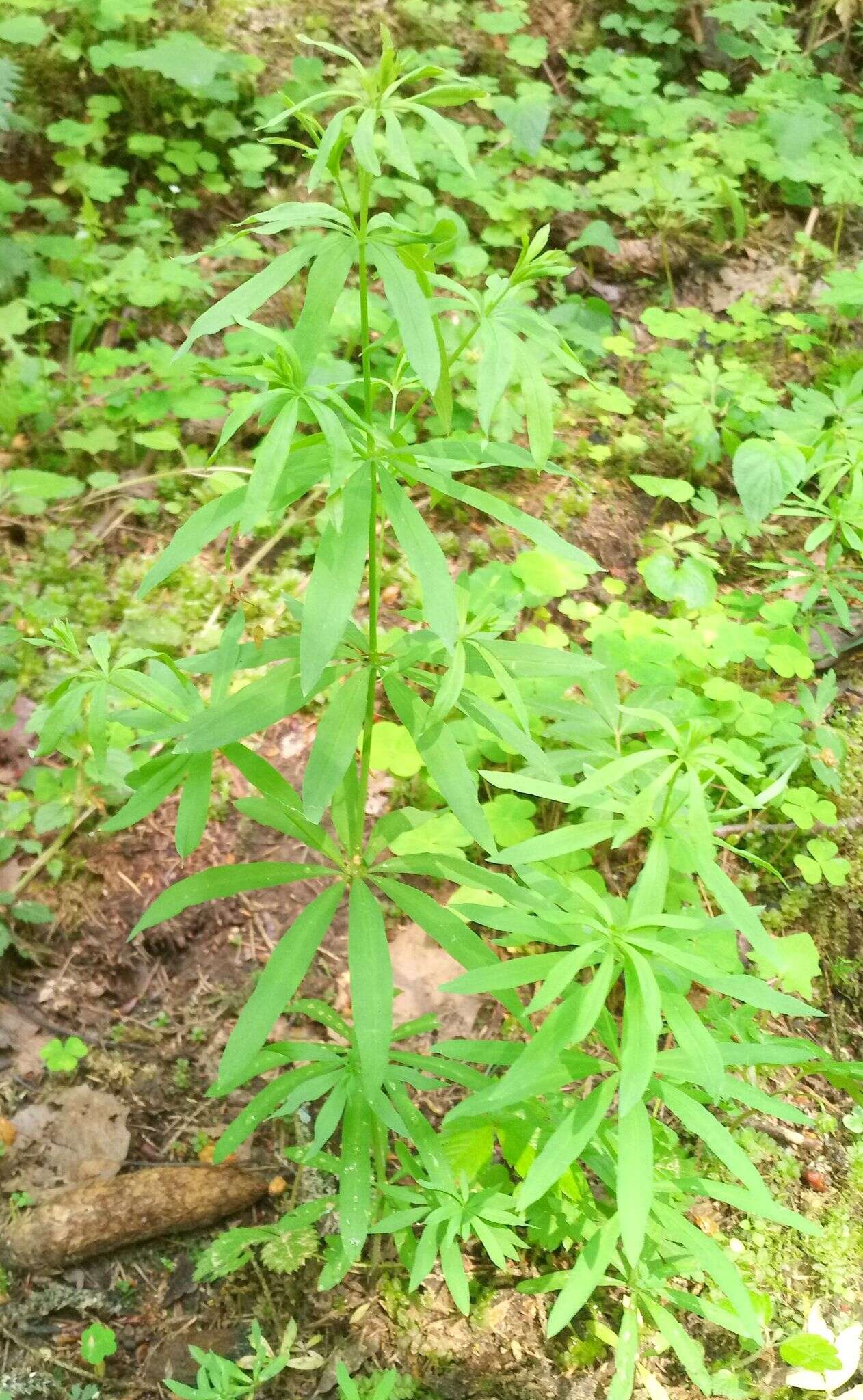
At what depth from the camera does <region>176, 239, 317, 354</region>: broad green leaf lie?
1.20m

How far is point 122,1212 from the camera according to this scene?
188 centimetres

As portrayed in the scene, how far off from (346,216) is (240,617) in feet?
1.98

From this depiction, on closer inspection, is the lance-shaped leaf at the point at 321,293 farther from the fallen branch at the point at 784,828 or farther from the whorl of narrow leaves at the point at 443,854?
the fallen branch at the point at 784,828

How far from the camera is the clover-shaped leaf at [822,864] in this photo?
234cm

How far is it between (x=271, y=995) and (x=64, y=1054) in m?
0.93

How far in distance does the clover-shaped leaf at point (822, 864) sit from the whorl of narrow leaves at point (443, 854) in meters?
0.59

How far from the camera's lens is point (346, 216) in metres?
1.24

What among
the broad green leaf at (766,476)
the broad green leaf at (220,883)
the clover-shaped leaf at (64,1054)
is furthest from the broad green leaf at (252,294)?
the broad green leaf at (766,476)

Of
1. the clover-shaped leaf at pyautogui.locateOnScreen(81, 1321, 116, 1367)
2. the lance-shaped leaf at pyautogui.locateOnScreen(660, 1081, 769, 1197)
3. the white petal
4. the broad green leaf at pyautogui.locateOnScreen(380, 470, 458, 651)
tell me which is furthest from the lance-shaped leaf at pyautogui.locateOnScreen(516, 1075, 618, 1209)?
the clover-shaped leaf at pyautogui.locateOnScreen(81, 1321, 116, 1367)

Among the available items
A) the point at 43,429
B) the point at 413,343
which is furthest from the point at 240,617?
the point at 43,429

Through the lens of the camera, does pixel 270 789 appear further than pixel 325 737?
Yes

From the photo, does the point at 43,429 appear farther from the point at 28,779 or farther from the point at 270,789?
the point at 270,789

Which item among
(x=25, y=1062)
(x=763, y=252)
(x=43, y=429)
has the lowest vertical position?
(x=25, y=1062)

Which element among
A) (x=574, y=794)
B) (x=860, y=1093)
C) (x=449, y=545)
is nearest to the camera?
(x=574, y=794)
